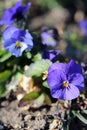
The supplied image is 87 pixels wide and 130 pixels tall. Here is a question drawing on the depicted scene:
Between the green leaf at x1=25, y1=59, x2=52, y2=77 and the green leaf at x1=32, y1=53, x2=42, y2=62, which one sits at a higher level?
the green leaf at x1=25, y1=59, x2=52, y2=77

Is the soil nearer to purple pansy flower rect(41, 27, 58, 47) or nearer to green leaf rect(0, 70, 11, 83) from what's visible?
green leaf rect(0, 70, 11, 83)

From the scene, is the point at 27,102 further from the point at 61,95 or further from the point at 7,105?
the point at 61,95

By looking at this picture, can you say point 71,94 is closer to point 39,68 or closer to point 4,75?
point 39,68

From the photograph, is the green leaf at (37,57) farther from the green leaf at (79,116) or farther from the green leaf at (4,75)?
the green leaf at (79,116)

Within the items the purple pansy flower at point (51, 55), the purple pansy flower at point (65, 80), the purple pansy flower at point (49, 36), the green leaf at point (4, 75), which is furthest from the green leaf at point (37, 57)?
the purple pansy flower at point (65, 80)

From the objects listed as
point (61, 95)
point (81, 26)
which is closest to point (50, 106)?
point (61, 95)

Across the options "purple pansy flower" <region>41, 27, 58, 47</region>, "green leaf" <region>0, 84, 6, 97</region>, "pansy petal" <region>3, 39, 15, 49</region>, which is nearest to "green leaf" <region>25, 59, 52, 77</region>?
"pansy petal" <region>3, 39, 15, 49</region>
